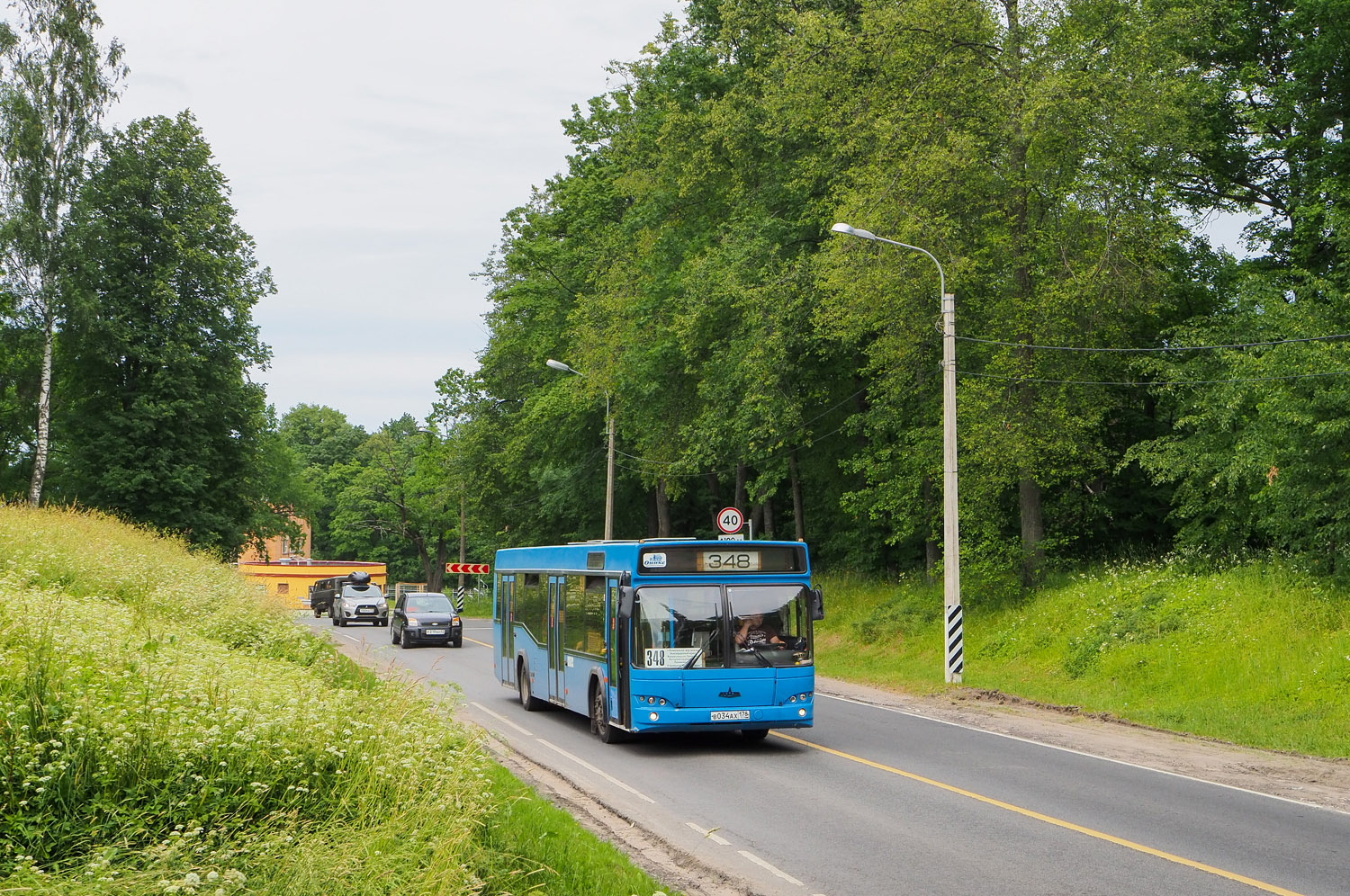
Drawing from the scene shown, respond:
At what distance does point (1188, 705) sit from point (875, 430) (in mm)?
13194

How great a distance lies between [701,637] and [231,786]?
8.64 m

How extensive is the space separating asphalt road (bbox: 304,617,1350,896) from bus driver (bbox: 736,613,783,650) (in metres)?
1.41

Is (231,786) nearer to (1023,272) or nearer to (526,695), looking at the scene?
(526,695)

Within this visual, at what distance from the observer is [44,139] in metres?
39.2

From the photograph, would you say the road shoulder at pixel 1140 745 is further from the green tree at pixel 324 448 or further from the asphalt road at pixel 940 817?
the green tree at pixel 324 448

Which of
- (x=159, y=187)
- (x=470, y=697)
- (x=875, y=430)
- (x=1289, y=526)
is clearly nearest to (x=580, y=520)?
(x=159, y=187)

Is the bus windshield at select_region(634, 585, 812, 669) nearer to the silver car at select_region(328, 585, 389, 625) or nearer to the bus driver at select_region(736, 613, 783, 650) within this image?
the bus driver at select_region(736, 613, 783, 650)

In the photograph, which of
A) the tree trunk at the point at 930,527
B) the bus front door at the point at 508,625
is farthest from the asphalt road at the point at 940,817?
the tree trunk at the point at 930,527

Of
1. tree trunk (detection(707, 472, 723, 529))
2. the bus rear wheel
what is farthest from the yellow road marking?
tree trunk (detection(707, 472, 723, 529))

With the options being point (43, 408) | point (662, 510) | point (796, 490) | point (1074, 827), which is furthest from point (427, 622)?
point (1074, 827)

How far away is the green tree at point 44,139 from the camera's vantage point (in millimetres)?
38750

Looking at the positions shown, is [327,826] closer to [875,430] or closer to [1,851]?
[1,851]

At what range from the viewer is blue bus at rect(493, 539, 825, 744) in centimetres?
1460

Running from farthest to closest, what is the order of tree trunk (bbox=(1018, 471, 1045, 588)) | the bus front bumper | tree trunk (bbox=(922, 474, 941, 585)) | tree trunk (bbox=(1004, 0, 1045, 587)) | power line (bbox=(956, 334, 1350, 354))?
1. tree trunk (bbox=(922, 474, 941, 585))
2. tree trunk (bbox=(1018, 471, 1045, 588))
3. tree trunk (bbox=(1004, 0, 1045, 587))
4. power line (bbox=(956, 334, 1350, 354))
5. the bus front bumper
